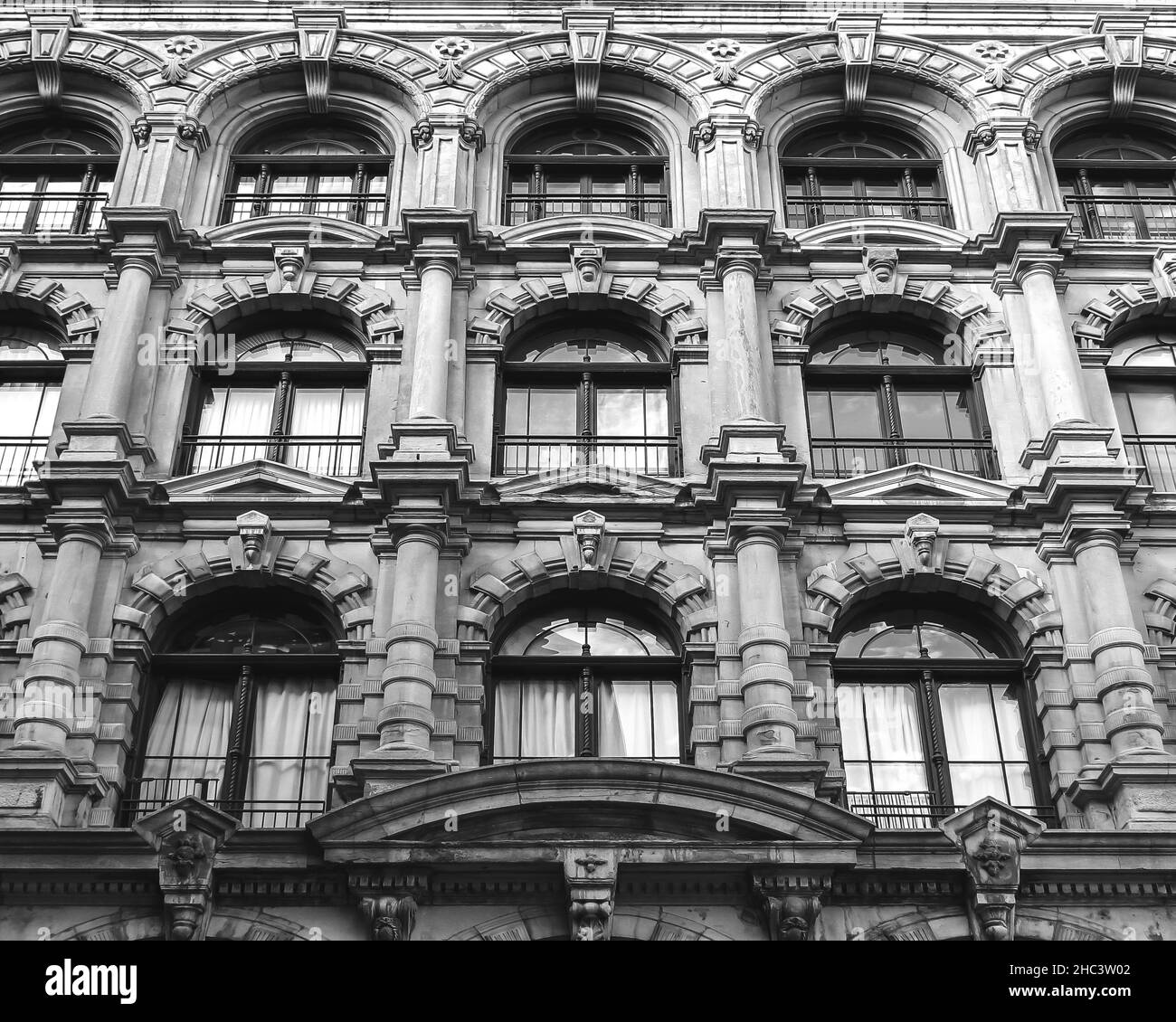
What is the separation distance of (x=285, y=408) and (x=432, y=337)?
8.83ft

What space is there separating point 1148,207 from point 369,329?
14.5 m

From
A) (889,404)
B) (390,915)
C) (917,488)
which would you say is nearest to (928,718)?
(917,488)

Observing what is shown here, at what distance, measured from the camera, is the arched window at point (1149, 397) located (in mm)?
26828

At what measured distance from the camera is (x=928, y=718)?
77.8 feet

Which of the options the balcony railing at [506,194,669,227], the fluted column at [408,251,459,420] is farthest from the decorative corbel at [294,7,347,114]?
the fluted column at [408,251,459,420]

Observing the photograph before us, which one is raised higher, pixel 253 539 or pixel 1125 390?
pixel 1125 390

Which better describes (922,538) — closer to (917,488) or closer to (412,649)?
(917,488)

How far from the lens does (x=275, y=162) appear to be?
3139cm

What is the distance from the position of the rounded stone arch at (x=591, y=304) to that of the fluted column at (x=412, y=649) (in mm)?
5075

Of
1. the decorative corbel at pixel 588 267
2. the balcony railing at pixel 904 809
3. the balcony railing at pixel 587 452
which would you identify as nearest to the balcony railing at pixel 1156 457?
the balcony railing at pixel 904 809

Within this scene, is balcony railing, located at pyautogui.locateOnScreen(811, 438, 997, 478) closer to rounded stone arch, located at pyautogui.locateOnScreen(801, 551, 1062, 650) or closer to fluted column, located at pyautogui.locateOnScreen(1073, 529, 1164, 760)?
rounded stone arch, located at pyautogui.locateOnScreen(801, 551, 1062, 650)

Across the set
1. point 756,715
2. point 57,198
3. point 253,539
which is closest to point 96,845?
point 253,539

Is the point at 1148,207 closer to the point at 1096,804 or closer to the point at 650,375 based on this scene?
the point at 650,375

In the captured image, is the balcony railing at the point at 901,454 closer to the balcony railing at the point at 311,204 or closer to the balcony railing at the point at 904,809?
the balcony railing at the point at 904,809
